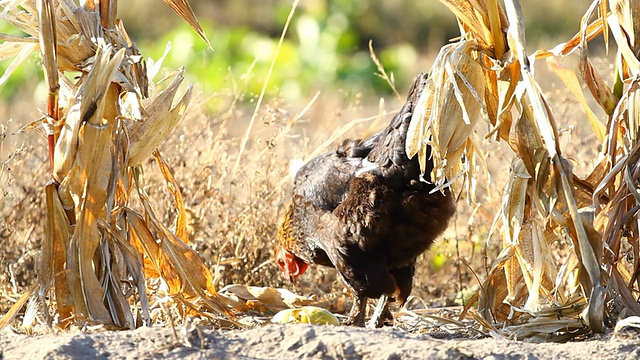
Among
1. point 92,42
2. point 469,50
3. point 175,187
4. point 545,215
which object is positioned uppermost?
point 92,42

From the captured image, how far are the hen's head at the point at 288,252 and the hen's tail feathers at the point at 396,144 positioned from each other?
73 centimetres

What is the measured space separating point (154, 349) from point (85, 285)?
72 cm

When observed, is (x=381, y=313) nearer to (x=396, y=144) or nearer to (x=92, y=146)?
(x=396, y=144)

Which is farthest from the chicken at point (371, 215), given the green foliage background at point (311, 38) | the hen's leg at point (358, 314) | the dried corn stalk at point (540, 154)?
the green foliage background at point (311, 38)

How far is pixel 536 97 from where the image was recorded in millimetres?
2795

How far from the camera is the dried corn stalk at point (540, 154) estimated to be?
2820 millimetres

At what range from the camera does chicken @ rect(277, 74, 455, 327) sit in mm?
3975

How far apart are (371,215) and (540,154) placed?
126 cm

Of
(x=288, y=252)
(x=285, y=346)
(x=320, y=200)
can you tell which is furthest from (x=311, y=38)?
(x=285, y=346)

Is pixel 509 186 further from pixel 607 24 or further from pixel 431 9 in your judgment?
pixel 431 9

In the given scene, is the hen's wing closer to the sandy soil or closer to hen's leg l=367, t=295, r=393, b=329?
hen's leg l=367, t=295, r=393, b=329

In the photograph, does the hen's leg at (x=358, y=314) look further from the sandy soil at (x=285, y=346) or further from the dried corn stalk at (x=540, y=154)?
the sandy soil at (x=285, y=346)

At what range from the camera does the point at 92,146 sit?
9.82ft

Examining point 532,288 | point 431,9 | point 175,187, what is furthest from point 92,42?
point 431,9
